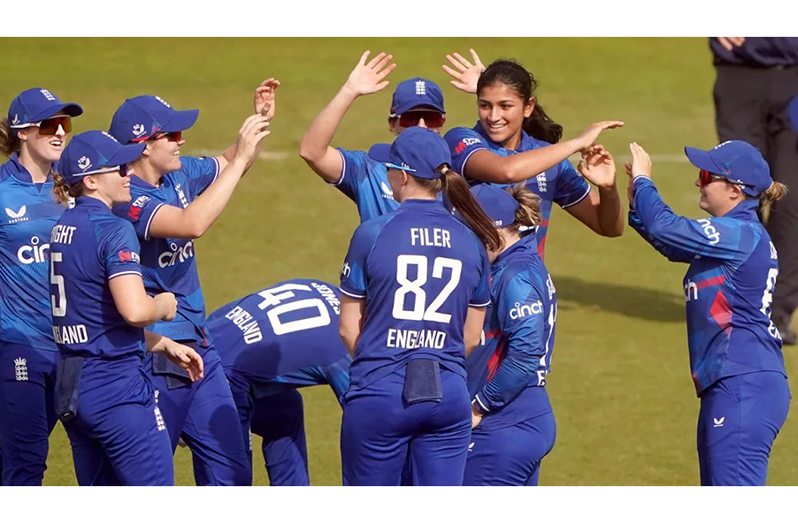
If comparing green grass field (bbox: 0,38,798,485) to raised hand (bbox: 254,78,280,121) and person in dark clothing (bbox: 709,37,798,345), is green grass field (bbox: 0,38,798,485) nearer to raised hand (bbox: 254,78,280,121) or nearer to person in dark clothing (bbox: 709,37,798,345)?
person in dark clothing (bbox: 709,37,798,345)

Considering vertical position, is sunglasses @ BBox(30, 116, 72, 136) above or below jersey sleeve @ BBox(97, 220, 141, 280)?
above

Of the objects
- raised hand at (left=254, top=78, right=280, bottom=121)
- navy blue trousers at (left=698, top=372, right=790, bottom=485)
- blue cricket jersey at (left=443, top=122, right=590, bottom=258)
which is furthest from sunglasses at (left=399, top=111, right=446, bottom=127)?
navy blue trousers at (left=698, top=372, right=790, bottom=485)

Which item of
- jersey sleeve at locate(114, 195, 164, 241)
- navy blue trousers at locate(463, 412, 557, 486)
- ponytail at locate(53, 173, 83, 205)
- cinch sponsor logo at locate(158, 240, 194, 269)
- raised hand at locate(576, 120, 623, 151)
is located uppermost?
raised hand at locate(576, 120, 623, 151)

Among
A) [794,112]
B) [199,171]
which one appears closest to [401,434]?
[199,171]

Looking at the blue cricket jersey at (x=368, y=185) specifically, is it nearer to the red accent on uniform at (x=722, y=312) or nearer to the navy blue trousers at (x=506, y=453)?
the navy blue trousers at (x=506, y=453)

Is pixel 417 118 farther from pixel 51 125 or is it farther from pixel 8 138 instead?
pixel 8 138

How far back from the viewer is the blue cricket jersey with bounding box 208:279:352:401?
7.43 m

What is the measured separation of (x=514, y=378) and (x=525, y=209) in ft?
2.76

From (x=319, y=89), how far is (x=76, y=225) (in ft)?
45.2

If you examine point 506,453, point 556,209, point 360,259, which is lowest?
point 506,453

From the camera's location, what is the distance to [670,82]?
68.6ft

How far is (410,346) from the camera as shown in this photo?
19.8ft

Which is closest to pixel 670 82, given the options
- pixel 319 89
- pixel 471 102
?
pixel 471 102

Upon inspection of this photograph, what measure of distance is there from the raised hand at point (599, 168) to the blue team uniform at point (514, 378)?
78 cm
